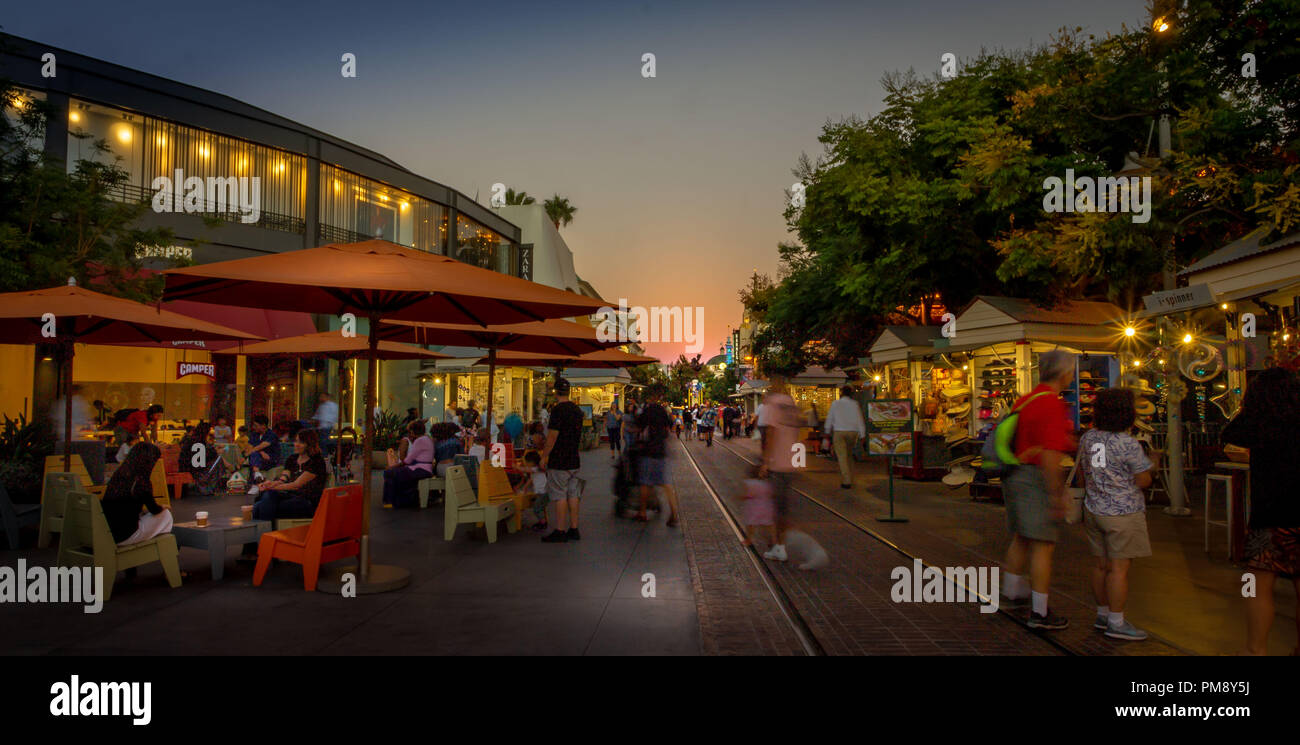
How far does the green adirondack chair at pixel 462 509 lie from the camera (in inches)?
336

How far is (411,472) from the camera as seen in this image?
11.3 m

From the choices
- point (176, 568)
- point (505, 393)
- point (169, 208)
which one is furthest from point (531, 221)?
point (176, 568)

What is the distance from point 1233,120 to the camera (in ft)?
38.0

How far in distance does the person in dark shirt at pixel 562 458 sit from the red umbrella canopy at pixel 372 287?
64.9 inches

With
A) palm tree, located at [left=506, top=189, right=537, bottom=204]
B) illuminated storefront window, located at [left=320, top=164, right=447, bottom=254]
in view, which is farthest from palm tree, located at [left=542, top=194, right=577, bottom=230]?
illuminated storefront window, located at [left=320, top=164, right=447, bottom=254]

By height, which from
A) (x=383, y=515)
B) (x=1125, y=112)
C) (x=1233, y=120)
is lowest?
(x=383, y=515)

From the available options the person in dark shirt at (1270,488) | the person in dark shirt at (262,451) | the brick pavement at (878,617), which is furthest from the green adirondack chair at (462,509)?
the person in dark shirt at (1270,488)

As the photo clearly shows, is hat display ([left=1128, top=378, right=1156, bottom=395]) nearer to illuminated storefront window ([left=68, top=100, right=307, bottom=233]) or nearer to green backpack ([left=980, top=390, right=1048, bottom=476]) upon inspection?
green backpack ([left=980, top=390, right=1048, bottom=476])

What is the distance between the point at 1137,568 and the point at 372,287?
7532 mm

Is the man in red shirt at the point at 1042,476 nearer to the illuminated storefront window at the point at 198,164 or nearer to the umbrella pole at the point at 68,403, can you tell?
the umbrella pole at the point at 68,403

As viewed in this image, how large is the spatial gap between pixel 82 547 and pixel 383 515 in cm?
473

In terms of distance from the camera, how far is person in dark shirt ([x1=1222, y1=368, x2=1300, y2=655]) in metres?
4.10

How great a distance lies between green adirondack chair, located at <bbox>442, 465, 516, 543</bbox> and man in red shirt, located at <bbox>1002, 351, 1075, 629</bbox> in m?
5.72
